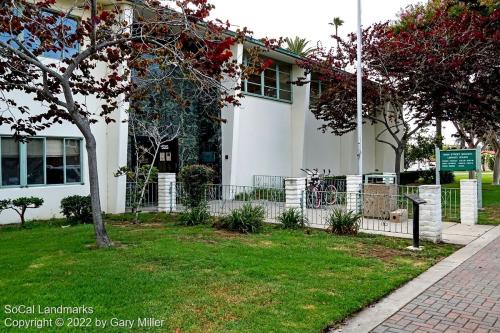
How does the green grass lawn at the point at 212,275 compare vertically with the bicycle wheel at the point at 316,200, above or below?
below

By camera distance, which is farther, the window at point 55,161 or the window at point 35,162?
the window at point 55,161

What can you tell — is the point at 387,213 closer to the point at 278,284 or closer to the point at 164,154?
the point at 278,284

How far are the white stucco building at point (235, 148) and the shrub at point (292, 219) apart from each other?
19.1 feet

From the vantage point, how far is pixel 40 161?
12.8 metres

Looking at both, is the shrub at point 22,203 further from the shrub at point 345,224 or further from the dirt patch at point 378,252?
the dirt patch at point 378,252

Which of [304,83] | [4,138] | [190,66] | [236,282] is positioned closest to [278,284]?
[236,282]

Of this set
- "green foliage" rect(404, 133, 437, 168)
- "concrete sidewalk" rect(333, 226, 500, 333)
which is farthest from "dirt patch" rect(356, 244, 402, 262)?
"green foliage" rect(404, 133, 437, 168)

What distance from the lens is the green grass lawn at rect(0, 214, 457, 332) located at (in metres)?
4.79

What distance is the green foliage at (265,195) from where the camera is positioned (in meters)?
13.9

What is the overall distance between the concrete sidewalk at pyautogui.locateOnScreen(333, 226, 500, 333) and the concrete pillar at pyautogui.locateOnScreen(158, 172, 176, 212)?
28.0 ft

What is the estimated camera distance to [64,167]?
13.3 m

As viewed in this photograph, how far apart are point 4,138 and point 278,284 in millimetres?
9546

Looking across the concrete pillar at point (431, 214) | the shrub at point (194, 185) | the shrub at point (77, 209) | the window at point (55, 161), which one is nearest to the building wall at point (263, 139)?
the shrub at point (194, 185)

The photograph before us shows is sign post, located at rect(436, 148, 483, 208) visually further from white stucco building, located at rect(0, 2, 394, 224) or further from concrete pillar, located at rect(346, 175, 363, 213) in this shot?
Answer: white stucco building, located at rect(0, 2, 394, 224)
